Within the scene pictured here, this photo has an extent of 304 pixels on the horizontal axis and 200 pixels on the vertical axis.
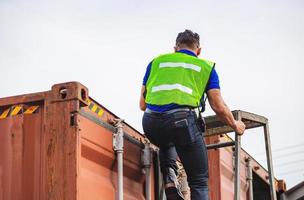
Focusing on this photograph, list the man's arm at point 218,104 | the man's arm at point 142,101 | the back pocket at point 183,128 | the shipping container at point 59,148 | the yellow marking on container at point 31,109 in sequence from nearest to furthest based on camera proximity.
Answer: the shipping container at point 59,148 < the yellow marking on container at point 31,109 < the back pocket at point 183,128 < the man's arm at point 218,104 < the man's arm at point 142,101

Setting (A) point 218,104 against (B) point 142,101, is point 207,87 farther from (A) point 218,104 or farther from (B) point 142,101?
(B) point 142,101

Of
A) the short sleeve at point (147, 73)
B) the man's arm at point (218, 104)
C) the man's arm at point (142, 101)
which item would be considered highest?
the short sleeve at point (147, 73)

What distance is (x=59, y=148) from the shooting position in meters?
4.27

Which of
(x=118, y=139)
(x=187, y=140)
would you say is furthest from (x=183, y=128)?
(x=118, y=139)

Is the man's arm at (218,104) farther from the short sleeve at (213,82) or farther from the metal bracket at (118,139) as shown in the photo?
the metal bracket at (118,139)

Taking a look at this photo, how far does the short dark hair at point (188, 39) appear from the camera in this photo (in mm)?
5012

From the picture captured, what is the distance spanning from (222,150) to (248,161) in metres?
0.75

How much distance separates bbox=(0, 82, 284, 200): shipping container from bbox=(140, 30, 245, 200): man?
0.27 meters

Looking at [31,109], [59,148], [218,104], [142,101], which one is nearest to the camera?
[59,148]

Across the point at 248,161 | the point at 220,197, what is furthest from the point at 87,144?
the point at 248,161

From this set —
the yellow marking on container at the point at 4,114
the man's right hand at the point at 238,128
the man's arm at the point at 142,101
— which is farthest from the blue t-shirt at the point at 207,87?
the yellow marking on container at the point at 4,114

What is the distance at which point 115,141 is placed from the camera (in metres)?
4.79

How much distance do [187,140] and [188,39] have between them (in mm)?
739

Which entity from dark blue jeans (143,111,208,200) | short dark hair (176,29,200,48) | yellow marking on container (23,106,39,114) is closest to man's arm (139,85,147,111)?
dark blue jeans (143,111,208,200)
